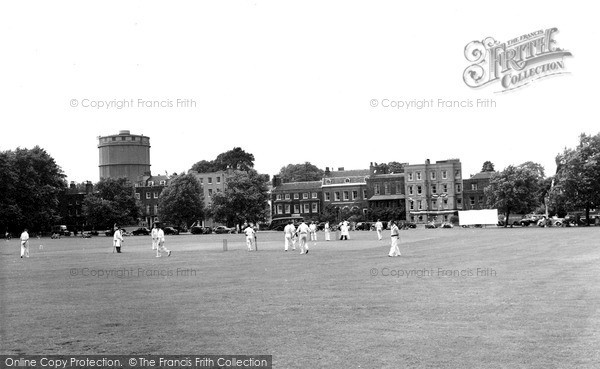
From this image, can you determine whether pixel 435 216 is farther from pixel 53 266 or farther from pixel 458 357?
pixel 458 357

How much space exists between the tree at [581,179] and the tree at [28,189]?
74.0m

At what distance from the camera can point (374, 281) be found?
75.2 ft

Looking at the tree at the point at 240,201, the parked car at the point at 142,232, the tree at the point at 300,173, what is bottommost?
the parked car at the point at 142,232

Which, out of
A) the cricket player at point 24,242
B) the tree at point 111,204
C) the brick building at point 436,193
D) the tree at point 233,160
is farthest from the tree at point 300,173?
the cricket player at point 24,242

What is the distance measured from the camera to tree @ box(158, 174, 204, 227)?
121 meters

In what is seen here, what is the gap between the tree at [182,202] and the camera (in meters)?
121

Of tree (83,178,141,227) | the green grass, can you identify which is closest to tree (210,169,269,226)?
tree (83,178,141,227)

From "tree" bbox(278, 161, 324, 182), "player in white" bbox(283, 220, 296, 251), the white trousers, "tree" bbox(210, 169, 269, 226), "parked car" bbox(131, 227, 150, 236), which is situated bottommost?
"parked car" bbox(131, 227, 150, 236)

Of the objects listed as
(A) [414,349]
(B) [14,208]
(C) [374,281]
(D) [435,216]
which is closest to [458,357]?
(A) [414,349]

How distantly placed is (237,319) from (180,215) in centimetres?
10789

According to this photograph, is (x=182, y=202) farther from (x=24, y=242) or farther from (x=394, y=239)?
(x=394, y=239)

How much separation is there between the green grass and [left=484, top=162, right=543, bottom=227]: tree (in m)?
83.0

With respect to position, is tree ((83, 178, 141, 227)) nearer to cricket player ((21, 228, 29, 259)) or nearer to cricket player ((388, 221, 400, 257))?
cricket player ((21, 228, 29, 259))

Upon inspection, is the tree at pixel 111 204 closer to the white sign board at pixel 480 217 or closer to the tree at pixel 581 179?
the white sign board at pixel 480 217
